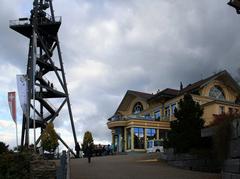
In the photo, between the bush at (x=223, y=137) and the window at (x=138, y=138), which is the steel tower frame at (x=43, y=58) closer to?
the window at (x=138, y=138)

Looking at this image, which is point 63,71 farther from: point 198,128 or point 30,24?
point 198,128

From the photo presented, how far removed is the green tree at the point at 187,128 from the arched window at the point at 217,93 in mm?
36160

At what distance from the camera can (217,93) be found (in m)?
66.2

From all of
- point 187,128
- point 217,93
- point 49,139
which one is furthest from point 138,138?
point 187,128

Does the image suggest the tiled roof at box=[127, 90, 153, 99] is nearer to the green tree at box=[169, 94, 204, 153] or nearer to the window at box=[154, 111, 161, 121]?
the window at box=[154, 111, 161, 121]

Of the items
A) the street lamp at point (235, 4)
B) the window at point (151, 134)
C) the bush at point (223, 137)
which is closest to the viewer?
the bush at point (223, 137)

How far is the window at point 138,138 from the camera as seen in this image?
61131 millimetres

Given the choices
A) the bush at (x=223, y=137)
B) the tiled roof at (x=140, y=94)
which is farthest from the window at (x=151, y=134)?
the bush at (x=223, y=137)

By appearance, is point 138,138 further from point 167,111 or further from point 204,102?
point 204,102

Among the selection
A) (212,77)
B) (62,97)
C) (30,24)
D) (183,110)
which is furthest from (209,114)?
(183,110)

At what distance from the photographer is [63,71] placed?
210ft

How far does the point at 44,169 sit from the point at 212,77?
49105mm

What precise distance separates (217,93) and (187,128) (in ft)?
127

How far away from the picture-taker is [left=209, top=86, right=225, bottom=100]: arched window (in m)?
65.6
